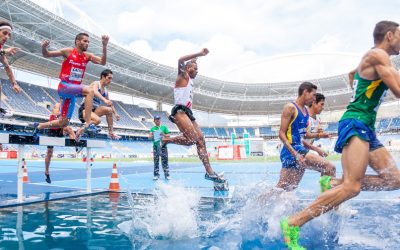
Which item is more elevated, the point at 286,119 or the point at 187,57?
the point at 187,57

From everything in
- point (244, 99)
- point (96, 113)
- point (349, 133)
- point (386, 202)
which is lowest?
point (386, 202)

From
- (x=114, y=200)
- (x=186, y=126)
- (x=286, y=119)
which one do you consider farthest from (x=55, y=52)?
(x=286, y=119)

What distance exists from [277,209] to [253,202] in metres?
0.34

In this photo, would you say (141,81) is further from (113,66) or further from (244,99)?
(244,99)

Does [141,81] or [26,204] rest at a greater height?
[141,81]

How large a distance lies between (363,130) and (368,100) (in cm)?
30

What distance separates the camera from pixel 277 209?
425 cm

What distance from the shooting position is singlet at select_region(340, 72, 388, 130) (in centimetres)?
313

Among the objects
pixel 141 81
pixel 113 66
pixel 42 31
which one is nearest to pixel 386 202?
pixel 42 31

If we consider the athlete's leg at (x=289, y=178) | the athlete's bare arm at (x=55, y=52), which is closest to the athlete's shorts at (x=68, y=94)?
the athlete's bare arm at (x=55, y=52)

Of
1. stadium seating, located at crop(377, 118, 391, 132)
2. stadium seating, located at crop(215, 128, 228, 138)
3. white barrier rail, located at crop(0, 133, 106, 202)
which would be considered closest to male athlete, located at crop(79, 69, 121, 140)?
white barrier rail, located at crop(0, 133, 106, 202)

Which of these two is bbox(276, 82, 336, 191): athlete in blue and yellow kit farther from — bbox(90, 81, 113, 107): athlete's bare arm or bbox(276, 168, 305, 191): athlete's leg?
bbox(90, 81, 113, 107): athlete's bare arm

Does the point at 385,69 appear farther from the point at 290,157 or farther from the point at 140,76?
the point at 140,76

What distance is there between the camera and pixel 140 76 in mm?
42906
